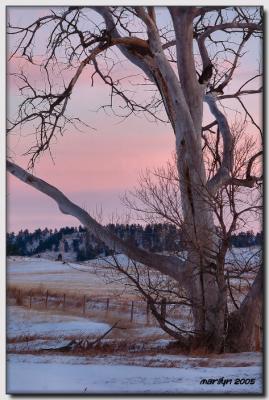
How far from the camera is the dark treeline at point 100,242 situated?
8.86 meters

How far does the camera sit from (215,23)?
1095cm

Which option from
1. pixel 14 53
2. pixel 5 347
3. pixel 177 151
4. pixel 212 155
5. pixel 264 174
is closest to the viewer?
pixel 5 347

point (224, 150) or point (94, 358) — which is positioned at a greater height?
point (224, 150)

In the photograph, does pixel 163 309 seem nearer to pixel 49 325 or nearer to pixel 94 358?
pixel 49 325

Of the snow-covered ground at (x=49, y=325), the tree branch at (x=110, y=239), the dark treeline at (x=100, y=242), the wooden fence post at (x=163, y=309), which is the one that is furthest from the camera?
the wooden fence post at (x=163, y=309)

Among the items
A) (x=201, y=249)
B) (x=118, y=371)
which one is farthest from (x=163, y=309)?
(x=118, y=371)

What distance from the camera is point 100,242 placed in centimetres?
1066

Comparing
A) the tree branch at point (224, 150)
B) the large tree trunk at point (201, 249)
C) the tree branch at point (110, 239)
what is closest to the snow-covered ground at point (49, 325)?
the tree branch at point (110, 239)

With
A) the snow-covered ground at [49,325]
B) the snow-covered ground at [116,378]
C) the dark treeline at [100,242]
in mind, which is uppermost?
the dark treeline at [100,242]

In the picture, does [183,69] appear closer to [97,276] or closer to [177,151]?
[177,151]

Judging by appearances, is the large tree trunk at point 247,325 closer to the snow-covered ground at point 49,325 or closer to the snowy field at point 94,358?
the snowy field at point 94,358

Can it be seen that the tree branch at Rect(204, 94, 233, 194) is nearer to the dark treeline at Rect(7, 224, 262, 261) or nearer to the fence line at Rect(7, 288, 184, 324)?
the dark treeline at Rect(7, 224, 262, 261)

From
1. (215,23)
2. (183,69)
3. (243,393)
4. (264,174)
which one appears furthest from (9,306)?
(215,23)

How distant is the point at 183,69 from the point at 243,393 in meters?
4.67
